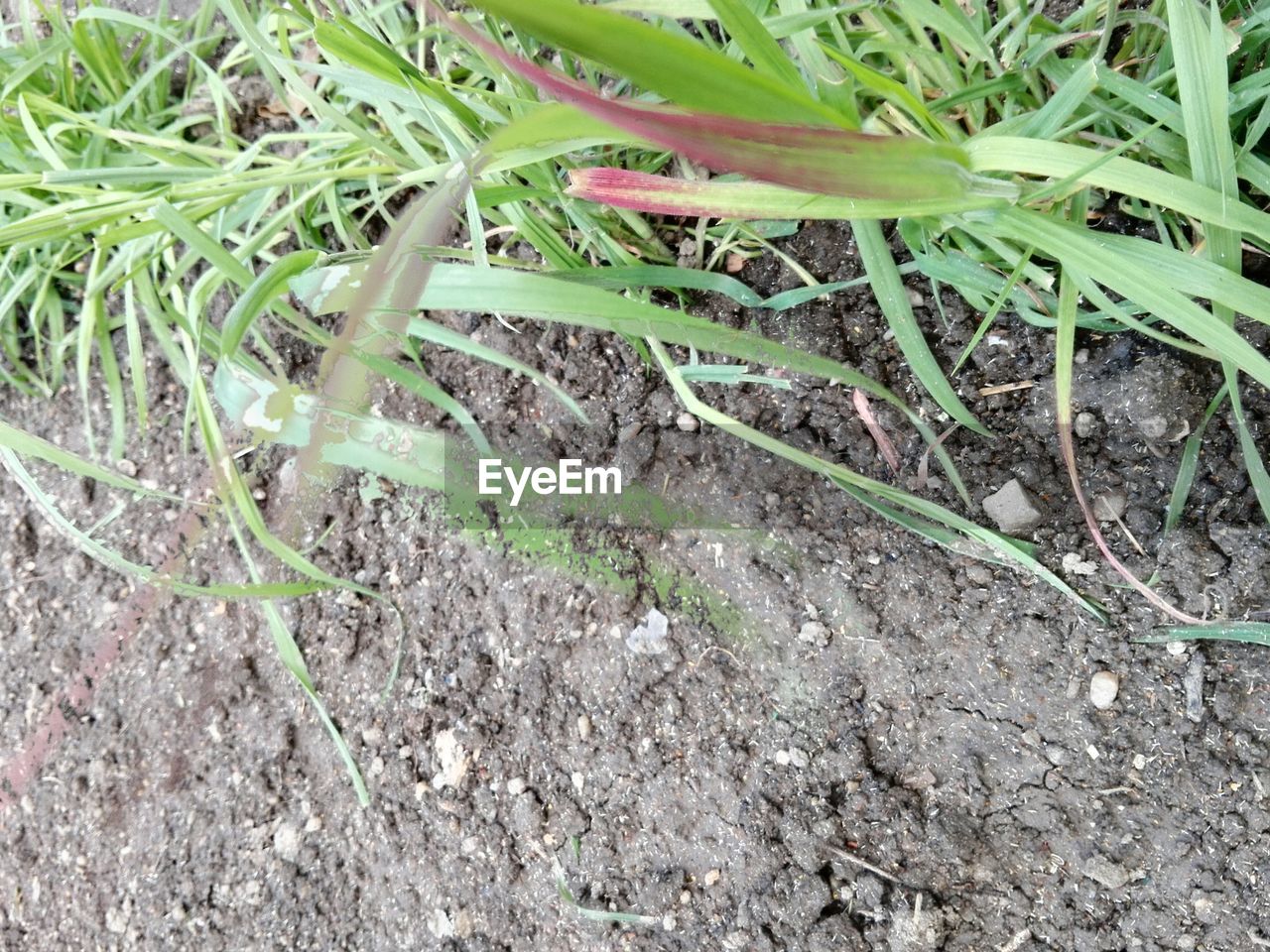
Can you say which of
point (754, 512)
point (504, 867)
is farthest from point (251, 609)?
point (754, 512)

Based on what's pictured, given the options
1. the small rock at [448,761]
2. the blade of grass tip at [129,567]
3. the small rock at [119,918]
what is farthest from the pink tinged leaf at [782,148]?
Answer: the small rock at [119,918]

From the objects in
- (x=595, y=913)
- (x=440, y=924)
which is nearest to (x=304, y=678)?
(x=440, y=924)

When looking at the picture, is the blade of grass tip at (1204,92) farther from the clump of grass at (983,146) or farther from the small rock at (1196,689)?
the small rock at (1196,689)

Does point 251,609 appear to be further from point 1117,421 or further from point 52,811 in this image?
point 1117,421

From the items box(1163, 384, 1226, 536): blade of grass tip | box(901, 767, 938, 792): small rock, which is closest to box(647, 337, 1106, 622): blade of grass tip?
box(1163, 384, 1226, 536): blade of grass tip

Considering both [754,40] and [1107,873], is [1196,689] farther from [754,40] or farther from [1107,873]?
[754,40]

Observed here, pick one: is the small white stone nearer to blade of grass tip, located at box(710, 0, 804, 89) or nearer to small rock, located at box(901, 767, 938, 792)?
small rock, located at box(901, 767, 938, 792)
